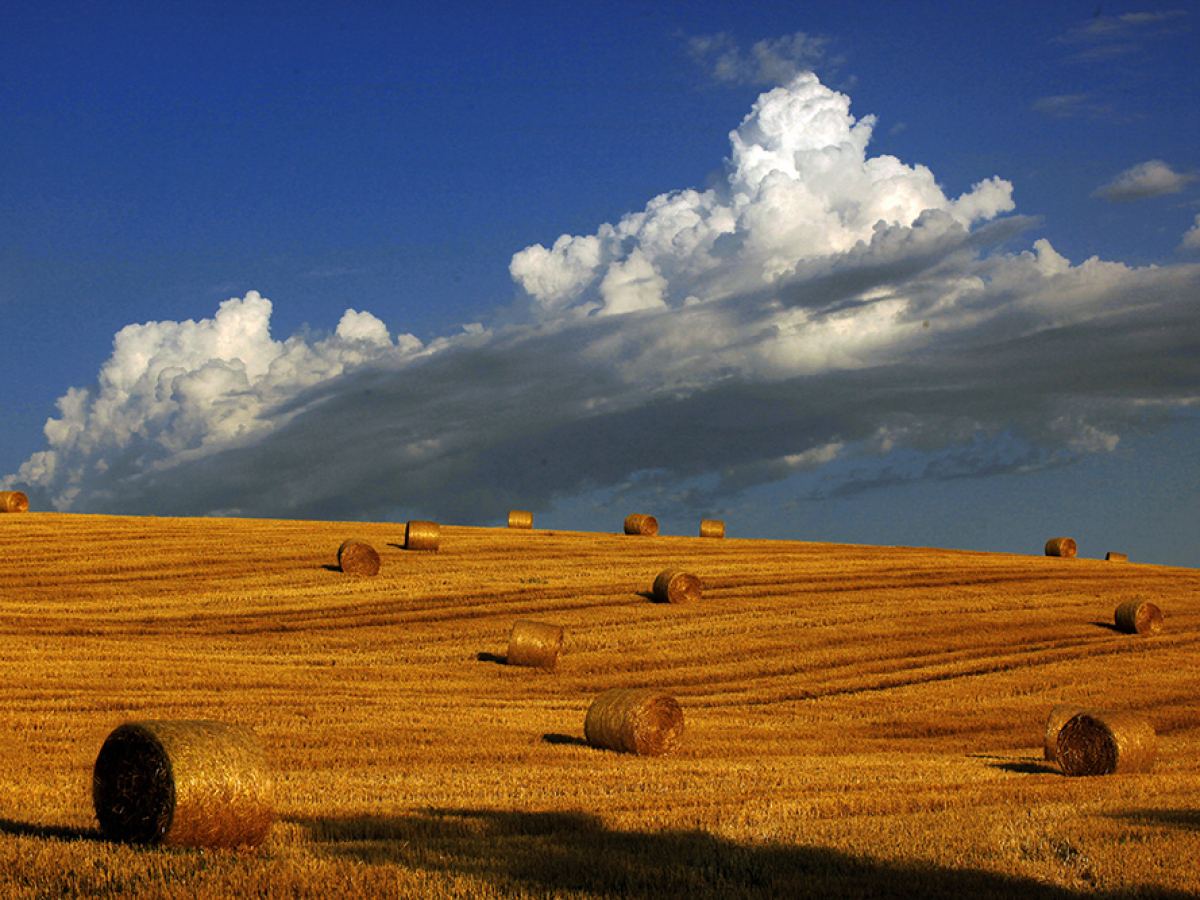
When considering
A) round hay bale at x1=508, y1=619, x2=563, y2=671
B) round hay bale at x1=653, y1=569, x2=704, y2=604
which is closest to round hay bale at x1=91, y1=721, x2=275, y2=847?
round hay bale at x1=508, y1=619, x2=563, y2=671

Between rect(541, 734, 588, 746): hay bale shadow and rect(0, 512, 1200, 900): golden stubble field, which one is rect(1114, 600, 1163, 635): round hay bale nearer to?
rect(0, 512, 1200, 900): golden stubble field

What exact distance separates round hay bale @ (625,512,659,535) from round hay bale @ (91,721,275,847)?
3558 cm

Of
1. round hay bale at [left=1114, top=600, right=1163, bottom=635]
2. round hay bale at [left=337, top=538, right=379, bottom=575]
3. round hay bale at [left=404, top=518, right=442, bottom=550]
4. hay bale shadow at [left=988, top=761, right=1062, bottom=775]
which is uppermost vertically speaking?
round hay bale at [left=404, top=518, right=442, bottom=550]

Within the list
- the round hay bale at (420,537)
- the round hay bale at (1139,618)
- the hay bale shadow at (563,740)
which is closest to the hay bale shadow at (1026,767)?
the hay bale shadow at (563,740)

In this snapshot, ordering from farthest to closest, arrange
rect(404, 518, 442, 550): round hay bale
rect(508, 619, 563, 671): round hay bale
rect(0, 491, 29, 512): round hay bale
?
rect(0, 491, 29, 512): round hay bale, rect(404, 518, 442, 550): round hay bale, rect(508, 619, 563, 671): round hay bale

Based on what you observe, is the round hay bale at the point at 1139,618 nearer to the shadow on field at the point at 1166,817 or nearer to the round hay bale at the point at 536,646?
the round hay bale at the point at 536,646

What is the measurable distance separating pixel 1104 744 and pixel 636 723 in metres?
6.64

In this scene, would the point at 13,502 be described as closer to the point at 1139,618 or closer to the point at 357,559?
the point at 357,559

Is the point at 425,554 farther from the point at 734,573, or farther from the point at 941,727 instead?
the point at 941,727

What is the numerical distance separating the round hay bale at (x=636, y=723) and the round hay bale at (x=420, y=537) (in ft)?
68.4

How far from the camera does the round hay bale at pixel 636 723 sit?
51.2 feet

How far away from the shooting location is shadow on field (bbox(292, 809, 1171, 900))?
712cm

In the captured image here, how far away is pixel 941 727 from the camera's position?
19.5 meters

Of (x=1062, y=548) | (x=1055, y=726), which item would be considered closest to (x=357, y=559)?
(x=1055, y=726)
